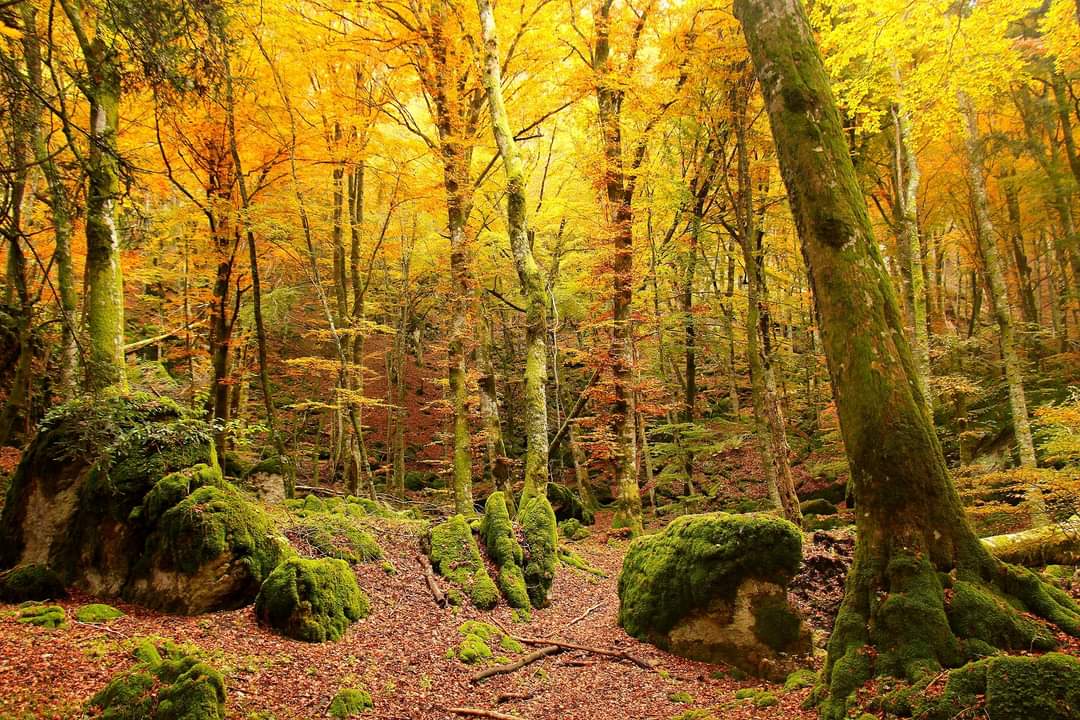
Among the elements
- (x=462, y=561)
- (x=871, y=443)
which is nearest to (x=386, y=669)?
(x=462, y=561)

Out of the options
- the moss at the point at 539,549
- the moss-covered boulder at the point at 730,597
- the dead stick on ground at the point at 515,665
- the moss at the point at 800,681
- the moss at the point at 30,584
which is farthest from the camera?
the moss at the point at 539,549

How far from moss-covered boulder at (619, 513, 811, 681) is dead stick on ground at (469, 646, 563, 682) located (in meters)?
1.26

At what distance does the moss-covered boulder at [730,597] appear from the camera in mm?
5848

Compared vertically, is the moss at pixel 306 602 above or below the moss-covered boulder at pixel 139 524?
below

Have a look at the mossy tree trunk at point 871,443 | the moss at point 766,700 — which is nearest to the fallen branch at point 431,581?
the moss at point 766,700

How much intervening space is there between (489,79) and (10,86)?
728 centimetres

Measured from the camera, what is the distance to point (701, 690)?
552 centimetres

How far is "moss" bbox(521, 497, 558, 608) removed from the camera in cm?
832

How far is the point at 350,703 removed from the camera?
14.5 feet

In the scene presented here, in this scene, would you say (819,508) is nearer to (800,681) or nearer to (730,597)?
(730,597)

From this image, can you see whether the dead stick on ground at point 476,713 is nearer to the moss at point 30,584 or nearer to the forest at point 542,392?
the forest at point 542,392

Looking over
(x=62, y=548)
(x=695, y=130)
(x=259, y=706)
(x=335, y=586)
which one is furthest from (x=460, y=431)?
(x=695, y=130)

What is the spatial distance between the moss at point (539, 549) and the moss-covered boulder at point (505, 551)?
6.0 inches

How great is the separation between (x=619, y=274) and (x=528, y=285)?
13.3ft
